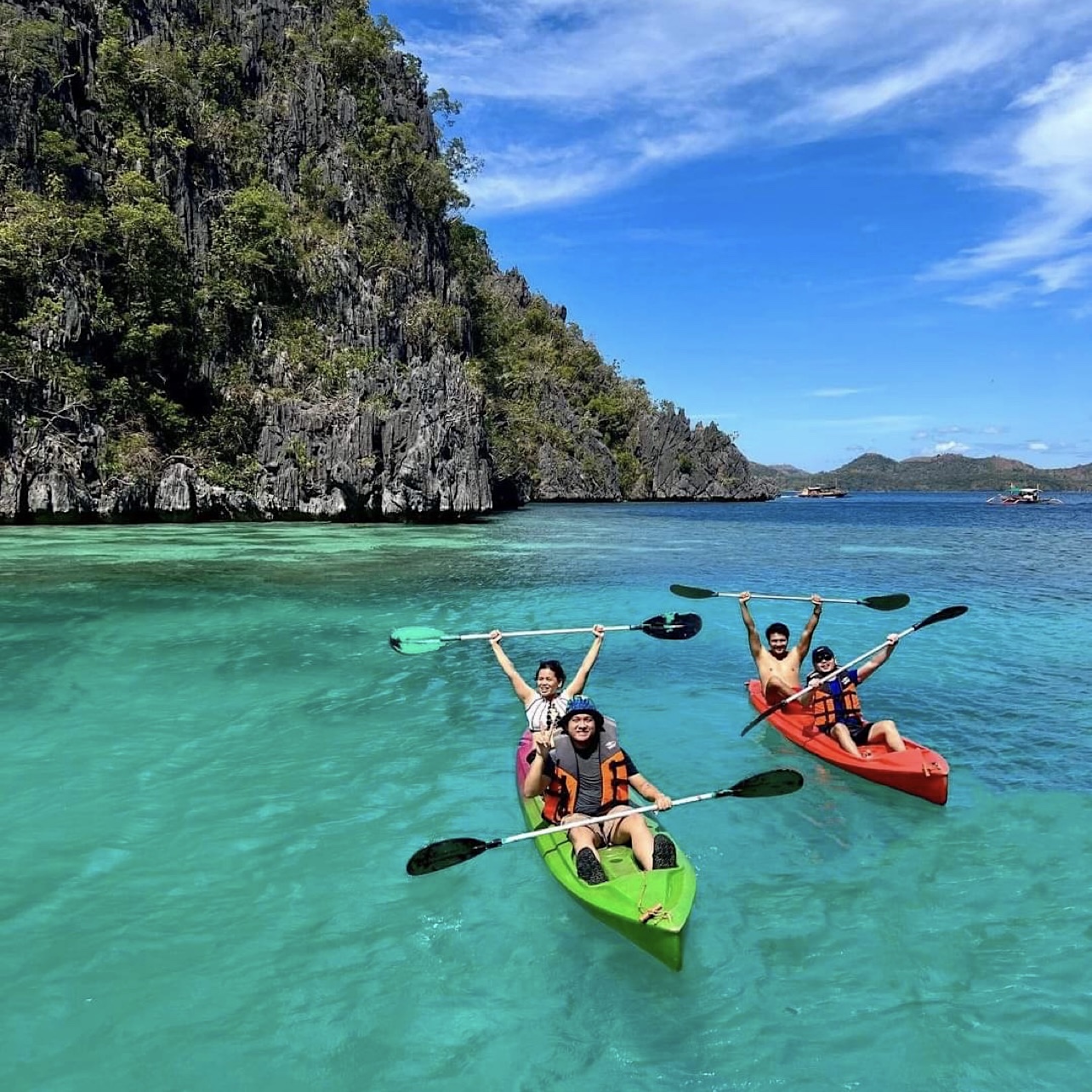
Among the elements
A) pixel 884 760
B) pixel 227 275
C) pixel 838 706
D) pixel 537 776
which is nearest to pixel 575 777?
pixel 537 776

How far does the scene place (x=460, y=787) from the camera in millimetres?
8734

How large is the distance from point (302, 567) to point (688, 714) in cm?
1715

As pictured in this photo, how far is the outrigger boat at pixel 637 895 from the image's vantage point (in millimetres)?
5207

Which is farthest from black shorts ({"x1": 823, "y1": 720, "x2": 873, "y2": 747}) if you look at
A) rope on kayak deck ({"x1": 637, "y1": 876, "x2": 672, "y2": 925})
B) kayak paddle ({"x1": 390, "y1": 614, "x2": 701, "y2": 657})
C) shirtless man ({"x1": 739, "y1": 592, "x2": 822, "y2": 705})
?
rope on kayak deck ({"x1": 637, "y1": 876, "x2": 672, "y2": 925})

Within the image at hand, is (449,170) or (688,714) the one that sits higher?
(449,170)

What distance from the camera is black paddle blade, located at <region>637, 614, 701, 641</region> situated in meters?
11.0

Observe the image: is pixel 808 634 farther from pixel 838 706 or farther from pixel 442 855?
pixel 442 855

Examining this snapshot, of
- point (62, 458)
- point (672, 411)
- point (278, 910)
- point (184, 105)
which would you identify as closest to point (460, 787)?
point (278, 910)

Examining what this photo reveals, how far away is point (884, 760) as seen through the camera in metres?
8.39

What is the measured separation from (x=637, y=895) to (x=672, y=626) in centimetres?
593

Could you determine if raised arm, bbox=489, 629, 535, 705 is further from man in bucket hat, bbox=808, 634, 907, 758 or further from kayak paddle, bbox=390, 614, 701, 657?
man in bucket hat, bbox=808, 634, 907, 758

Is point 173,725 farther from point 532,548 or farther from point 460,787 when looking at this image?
point 532,548

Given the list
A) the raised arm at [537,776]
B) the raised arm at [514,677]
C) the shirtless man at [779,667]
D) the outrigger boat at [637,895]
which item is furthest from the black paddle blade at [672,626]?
the outrigger boat at [637,895]

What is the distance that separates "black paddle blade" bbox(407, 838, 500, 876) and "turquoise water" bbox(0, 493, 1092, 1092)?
53cm
